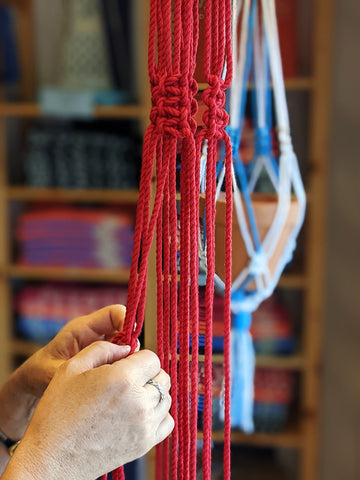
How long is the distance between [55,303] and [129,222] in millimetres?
394

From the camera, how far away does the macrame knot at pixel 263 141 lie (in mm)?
892

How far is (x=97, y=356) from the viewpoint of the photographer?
568mm

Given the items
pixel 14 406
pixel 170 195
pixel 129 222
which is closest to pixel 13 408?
pixel 14 406

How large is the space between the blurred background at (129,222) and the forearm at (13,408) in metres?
1.12

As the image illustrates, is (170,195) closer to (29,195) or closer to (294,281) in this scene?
(294,281)

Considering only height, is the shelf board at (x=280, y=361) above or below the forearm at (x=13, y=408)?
below

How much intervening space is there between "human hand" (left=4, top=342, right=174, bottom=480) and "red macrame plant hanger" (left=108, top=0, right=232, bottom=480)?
6 centimetres

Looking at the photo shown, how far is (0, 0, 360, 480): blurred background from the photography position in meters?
1.85

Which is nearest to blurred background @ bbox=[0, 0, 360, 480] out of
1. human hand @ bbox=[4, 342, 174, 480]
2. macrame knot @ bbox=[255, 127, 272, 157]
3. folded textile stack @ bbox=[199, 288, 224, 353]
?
folded textile stack @ bbox=[199, 288, 224, 353]

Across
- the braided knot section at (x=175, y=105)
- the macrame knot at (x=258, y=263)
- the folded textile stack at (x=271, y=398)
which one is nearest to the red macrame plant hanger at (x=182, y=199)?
the braided knot section at (x=175, y=105)

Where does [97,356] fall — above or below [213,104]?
below

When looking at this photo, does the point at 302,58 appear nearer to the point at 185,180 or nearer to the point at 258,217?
the point at 258,217

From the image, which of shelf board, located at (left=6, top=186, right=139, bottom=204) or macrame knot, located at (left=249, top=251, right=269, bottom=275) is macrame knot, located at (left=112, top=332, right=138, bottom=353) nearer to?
macrame knot, located at (left=249, top=251, right=269, bottom=275)

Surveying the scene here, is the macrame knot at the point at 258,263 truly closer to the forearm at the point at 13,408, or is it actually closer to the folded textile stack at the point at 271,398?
the forearm at the point at 13,408
